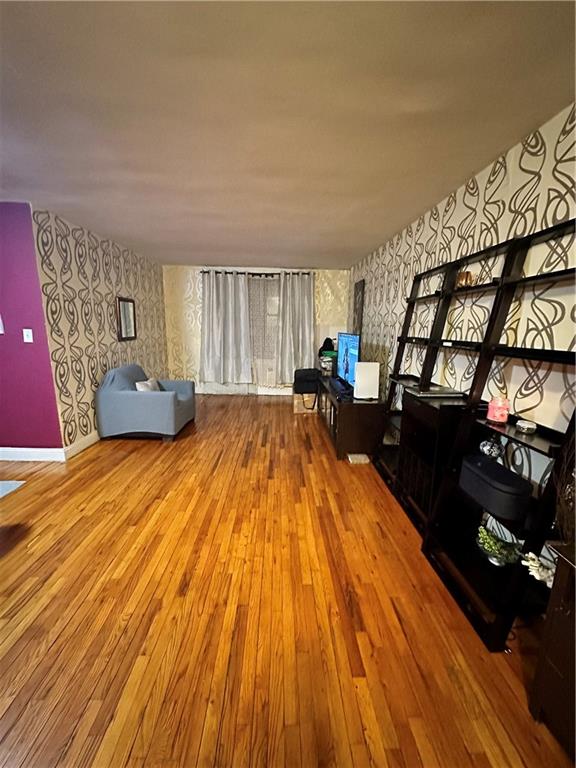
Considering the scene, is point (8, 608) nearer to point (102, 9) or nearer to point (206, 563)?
point (206, 563)

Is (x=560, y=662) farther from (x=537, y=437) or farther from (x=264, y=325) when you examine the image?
(x=264, y=325)

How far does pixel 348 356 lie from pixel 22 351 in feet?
10.8

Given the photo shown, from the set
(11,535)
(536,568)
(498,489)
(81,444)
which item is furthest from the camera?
(81,444)

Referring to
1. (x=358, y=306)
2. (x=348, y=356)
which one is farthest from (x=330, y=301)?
(x=348, y=356)

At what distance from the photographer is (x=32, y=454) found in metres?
3.07

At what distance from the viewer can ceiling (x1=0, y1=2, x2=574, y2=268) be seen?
3.29 ft

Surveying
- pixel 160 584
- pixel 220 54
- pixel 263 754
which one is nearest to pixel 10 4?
pixel 220 54

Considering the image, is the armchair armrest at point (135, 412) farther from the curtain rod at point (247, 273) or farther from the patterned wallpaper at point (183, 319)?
the curtain rod at point (247, 273)

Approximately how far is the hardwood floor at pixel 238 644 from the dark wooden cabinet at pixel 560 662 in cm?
10

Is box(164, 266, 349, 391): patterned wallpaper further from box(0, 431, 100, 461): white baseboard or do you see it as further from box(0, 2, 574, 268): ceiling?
box(0, 2, 574, 268): ceiling

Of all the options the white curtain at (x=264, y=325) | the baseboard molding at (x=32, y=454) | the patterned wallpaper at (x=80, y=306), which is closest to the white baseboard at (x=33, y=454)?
the baseboard molding at (x=32, y=454)

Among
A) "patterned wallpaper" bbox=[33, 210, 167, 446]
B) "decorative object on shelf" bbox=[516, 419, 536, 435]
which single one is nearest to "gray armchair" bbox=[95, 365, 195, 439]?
"patterned wallpaper" bbox=[33, 210, 167, 446]

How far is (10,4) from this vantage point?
0.96 meters

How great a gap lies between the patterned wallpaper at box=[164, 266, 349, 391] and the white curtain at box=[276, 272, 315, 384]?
25 centimetres
